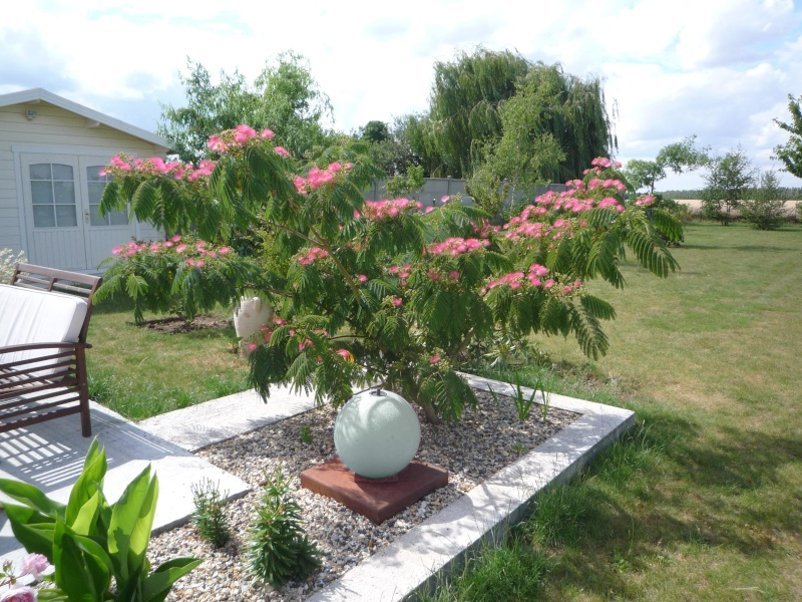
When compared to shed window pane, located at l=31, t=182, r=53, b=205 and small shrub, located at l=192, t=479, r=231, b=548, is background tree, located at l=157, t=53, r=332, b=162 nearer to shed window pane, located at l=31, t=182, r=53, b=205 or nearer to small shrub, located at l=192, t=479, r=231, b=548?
shed window pane, located at l=31, t=182, r=53, b=205

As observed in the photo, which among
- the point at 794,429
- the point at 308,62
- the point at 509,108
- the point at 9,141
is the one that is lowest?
the point at 794,429

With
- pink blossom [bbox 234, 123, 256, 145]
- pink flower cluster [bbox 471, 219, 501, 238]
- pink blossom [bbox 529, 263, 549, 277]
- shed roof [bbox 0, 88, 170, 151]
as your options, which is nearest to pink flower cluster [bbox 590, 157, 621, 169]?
pink flower cluster [bbox 471, 219, 501, 238]

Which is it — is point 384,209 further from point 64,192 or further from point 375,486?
point 64,192

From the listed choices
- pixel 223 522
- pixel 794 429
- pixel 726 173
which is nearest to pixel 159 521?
pixel 223 522

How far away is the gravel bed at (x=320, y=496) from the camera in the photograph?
9.09 ft

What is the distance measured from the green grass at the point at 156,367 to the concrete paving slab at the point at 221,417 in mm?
303

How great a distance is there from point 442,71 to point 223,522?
20.7 meters

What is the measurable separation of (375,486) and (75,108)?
10.6 m

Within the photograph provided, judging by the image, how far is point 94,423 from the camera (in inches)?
181

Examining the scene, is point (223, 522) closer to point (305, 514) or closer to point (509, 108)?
point (305, 514)

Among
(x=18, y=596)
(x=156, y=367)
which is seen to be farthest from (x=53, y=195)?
(x=18, y=596)

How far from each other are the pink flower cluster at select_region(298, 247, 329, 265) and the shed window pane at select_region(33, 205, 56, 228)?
9.32m

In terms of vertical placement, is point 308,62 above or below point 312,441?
above

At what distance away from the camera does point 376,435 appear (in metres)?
3.40
